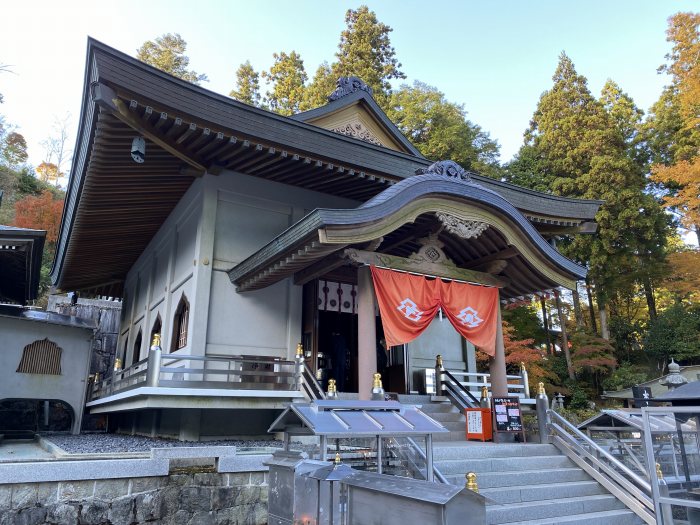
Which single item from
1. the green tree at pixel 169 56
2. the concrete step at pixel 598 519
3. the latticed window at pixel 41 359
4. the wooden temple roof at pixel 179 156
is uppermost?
the green tree at pixel 169 56

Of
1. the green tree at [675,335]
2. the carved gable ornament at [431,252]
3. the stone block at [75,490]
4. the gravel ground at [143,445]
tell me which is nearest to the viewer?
the stone block at [75,490]

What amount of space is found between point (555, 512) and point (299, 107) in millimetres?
28753

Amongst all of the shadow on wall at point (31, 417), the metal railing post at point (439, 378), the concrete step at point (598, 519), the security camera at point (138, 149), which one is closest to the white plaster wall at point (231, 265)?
the security camera at point (138, 149)

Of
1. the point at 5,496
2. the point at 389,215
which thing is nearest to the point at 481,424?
the point at 389,215

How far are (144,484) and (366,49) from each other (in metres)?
31.0

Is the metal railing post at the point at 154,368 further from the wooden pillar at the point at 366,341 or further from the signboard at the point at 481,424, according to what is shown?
the signboard at the point at 481,424

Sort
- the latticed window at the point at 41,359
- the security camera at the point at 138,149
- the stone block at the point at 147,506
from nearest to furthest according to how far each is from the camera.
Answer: the stone block at the point at 147,506 → the security camera at the point at 138,149 → the latticed window at the point at 41,359

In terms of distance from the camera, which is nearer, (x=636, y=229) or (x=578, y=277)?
(x=578, y=277)

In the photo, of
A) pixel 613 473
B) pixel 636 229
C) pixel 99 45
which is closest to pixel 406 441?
pixel 613 473

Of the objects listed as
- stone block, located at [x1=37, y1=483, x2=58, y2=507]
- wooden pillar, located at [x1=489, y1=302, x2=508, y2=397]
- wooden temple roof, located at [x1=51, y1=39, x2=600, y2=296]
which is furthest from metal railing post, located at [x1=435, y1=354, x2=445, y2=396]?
Answer: stone block, located at [x1=37, y1=483, x2=58, y2=507]

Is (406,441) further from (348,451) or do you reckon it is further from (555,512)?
(555,512)

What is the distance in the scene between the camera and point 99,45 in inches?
255

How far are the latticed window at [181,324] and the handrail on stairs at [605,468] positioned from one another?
676cm

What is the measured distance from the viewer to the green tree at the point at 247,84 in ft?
109
